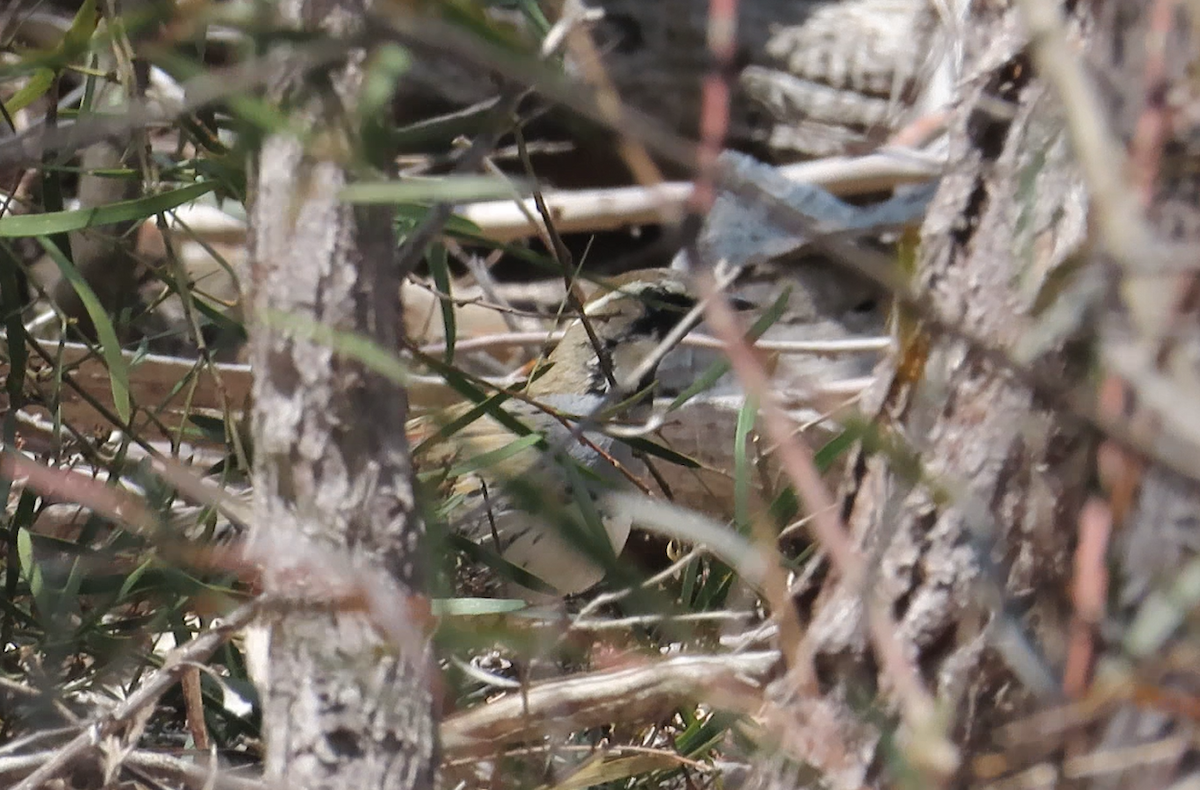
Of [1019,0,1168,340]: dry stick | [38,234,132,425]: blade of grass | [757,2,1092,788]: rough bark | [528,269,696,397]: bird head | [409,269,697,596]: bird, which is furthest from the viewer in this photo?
[528,269,696,397]: bird head

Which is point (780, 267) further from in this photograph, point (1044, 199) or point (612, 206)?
point (1044, 199)

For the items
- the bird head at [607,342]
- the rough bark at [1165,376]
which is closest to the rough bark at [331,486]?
the rough bark at [1165,376]

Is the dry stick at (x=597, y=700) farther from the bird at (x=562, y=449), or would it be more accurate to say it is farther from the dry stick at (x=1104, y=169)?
the dry stick at (x=1104, y=169)

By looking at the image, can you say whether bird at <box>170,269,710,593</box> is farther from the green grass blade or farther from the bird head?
the green grass blade

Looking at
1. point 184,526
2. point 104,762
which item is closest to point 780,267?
point 184,526

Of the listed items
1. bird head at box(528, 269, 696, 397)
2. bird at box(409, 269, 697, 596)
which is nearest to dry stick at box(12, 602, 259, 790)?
bird at box(409, 269, 697, 596)

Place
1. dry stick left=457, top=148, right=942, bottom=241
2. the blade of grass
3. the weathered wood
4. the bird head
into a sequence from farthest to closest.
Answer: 1. the weathered wood
2. dry stick left=457, top=148, right=942, bottom=241
3. the bird head
4. the blade of grass

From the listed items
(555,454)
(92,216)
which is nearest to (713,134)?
(555,454)
